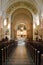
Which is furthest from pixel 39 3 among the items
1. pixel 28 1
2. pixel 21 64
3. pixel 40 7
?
pixel 21 64

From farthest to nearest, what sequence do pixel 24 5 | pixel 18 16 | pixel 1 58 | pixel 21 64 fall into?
1. pixel 18 16
2. pixel 24 5
3. pixel 21 64
4. pixel 1 58

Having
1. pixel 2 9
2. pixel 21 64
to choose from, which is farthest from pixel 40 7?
pixel 21 64

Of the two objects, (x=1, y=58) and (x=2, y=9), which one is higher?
(x=2, y=9)

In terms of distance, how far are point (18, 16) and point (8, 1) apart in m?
17.7

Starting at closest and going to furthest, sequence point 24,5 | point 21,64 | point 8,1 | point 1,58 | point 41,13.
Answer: point 1,58 → point 21,64 → point 41,13 → point 8,1 → point 24,5

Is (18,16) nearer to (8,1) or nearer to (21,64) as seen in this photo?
(8,1)

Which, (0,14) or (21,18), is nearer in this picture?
(0,14)

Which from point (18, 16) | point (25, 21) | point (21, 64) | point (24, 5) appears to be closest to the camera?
point (21, 64)

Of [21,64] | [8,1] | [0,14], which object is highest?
[8,1]

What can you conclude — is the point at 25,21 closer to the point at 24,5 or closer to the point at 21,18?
the point at 21,18

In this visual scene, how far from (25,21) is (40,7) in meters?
22.4

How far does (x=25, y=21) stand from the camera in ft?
161

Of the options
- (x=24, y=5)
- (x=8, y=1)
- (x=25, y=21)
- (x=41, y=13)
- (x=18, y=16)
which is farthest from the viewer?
(x=25, y=21)

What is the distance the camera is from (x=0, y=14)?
2630 centimetres
